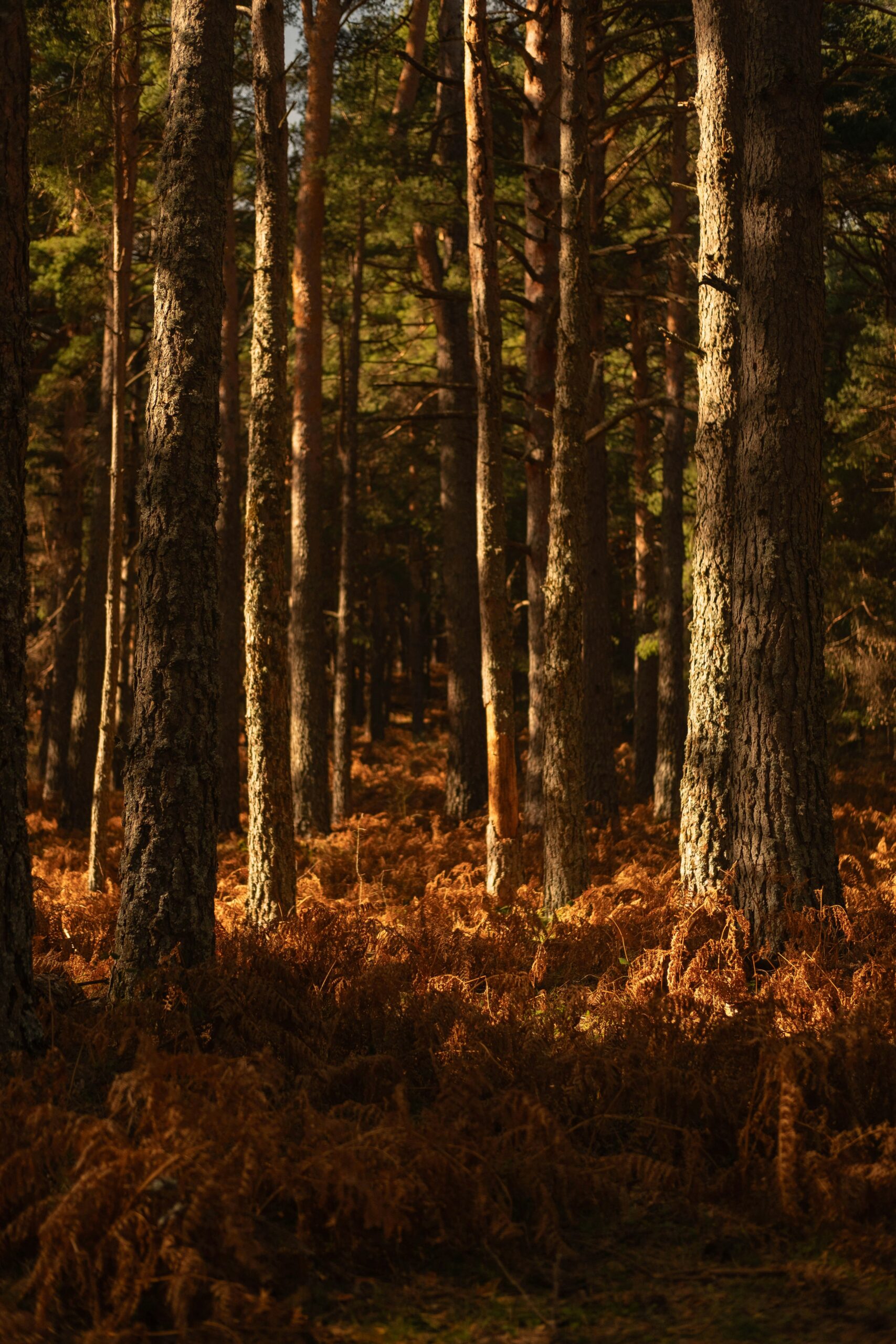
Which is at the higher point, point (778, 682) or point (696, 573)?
point (696, 573)

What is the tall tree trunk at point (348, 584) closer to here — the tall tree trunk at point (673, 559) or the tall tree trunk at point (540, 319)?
the tall tree trunk at point (540, 319)

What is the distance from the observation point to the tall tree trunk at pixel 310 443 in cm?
1461

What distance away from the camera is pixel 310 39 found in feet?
49.2

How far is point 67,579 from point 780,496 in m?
16.4

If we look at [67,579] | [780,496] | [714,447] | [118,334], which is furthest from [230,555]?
[780,496]

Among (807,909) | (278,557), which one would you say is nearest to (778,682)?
(807,909)

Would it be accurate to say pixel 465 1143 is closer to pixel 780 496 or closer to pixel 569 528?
pixel 780 496

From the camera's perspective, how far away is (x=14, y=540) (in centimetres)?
546

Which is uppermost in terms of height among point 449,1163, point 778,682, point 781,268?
point 781,268

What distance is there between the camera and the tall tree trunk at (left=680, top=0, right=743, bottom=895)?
8.27 m

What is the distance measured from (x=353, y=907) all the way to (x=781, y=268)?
608cm

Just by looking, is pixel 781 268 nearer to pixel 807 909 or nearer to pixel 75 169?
pixel 807 909

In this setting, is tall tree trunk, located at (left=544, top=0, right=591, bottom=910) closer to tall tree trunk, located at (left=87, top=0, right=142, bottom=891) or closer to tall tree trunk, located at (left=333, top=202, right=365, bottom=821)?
tall tree trunk, located at (left=87, top=0, right=142, bottom=891)

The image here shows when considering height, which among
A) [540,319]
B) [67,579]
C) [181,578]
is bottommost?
[181,578]
